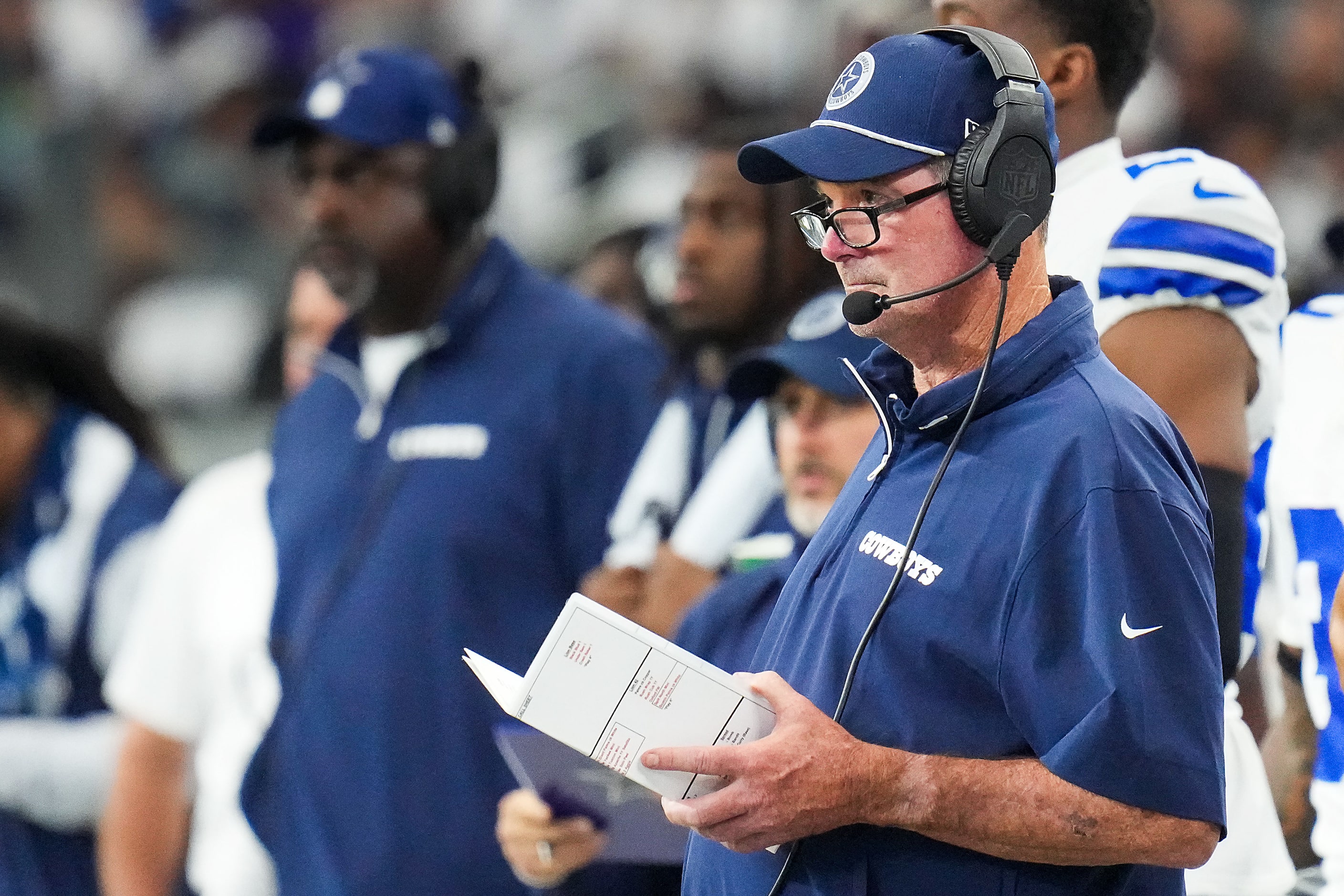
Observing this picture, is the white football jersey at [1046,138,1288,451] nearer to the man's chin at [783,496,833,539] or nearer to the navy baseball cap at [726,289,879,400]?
the navy baseball cap at [726,289,879,400]

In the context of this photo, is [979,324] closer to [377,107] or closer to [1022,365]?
[1022,365]

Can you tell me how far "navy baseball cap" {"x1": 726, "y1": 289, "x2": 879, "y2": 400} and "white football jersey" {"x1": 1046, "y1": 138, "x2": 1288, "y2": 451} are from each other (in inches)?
17.9

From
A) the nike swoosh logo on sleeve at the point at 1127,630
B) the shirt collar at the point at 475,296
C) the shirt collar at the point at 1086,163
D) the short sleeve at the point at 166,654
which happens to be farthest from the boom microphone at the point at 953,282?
the short sleeve at the point at 166,654

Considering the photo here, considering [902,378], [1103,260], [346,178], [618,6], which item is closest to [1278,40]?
[618,6]

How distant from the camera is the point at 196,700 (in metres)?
3.71

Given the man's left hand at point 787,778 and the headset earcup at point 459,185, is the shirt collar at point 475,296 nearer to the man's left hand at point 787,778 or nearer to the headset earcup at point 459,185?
the headset earcup at point 459,185

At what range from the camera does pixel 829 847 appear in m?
1.80

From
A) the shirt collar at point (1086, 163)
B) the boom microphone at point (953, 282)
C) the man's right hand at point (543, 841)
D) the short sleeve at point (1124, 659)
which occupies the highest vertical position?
the boom microphone at point (953, 282)

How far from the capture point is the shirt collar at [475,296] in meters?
3.60

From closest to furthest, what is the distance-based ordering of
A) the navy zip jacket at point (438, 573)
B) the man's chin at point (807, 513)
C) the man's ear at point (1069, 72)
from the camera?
1. the man's ear at point (1069, 72)
2. the man's chin at point (807, 513)
3. the navy zip jacket at point (438, 573)

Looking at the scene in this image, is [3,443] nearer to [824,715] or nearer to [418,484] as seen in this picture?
[418,484]

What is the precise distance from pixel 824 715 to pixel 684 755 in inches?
5.4

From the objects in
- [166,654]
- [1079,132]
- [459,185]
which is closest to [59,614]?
[166,654]

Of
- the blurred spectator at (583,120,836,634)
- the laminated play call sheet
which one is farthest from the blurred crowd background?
the laminated play call sheet
